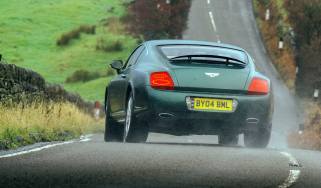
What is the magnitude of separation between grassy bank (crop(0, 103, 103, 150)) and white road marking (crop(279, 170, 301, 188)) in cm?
429

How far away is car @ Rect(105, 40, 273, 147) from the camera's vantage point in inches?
528

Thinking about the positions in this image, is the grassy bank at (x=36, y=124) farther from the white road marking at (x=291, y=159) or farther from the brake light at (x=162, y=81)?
the white road marking at (x=291, y=159)

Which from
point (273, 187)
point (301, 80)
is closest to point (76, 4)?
point (301, 80)

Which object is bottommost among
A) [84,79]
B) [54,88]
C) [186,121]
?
[84,79]

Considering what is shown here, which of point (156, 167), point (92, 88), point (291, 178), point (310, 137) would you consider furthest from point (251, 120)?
point (92, 88)

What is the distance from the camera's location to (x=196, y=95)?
44.1 feet

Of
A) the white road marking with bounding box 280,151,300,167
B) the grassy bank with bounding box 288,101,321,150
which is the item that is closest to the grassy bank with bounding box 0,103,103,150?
the white road marking with bounding box 280,151,300,167

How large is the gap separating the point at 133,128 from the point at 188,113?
3.10ft

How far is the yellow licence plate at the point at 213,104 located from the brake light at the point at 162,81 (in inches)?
16.1

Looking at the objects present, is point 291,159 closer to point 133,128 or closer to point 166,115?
point 166,115

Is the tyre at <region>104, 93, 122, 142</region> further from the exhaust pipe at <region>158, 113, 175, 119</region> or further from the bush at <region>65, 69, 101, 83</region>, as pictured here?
the bush at <region>65, 69, 101, 83</region>

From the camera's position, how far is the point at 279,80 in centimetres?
5059

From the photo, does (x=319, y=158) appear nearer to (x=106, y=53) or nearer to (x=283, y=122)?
(x=283, y=122)

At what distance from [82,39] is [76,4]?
986 cm
